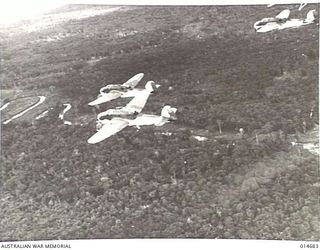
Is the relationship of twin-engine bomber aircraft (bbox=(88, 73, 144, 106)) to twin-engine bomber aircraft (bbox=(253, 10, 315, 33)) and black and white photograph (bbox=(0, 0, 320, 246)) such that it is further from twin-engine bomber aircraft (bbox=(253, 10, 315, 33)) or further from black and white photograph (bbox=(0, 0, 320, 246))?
twin-engine bomber aircraft (bbox=(253, 10, 315, 33))

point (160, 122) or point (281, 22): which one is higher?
point (281, 22)

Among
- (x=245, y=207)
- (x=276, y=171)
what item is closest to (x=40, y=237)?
(x=245, y=207)

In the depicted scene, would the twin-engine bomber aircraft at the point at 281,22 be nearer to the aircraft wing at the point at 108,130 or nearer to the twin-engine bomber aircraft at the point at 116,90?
the twin-engine bomber aircraft at the point at 116,90

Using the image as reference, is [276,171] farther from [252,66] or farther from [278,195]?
[252,66]

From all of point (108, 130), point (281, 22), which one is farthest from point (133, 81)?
point (281, 22)

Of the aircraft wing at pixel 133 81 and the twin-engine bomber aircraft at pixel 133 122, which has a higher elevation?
the aircraft wing at pixel 133 81

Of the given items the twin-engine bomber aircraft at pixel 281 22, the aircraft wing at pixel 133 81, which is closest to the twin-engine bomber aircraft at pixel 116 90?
the aircraft wing at pixel 133 81

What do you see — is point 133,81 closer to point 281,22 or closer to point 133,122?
point 133,122
